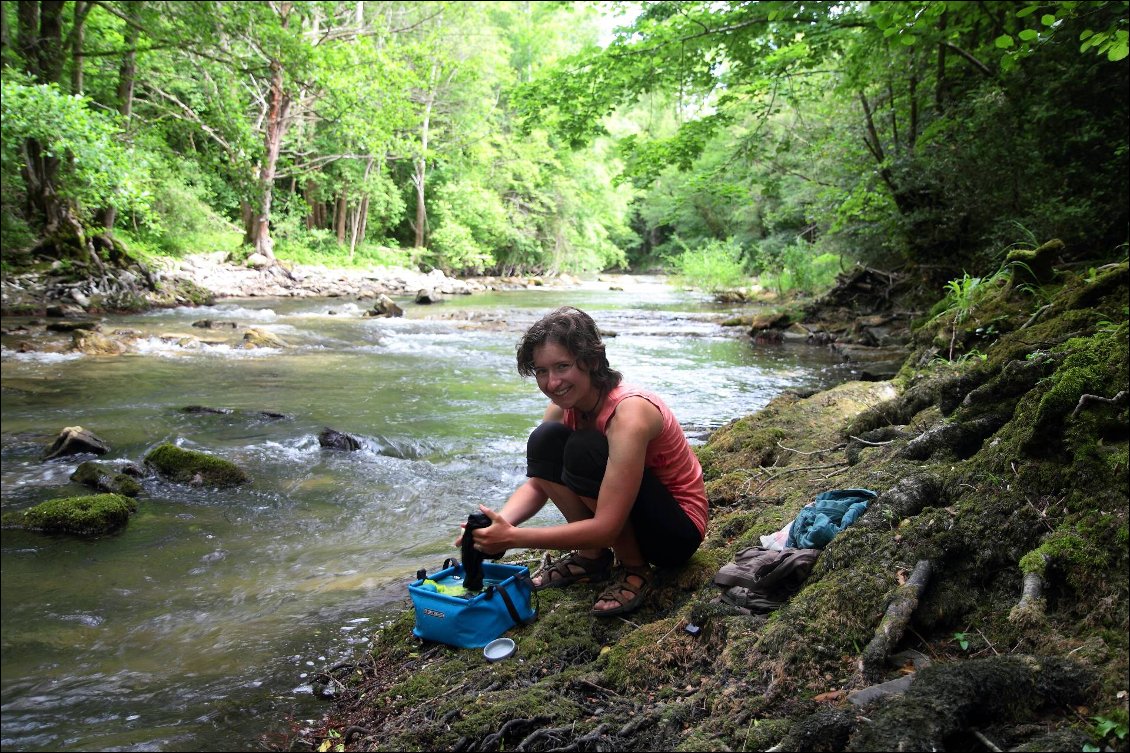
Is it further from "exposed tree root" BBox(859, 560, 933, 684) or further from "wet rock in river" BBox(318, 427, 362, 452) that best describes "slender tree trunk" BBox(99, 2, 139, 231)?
"exposed tree root" BBox(859, 560, 933, 684)

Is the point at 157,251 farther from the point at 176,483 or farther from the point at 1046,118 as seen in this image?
the point at 1046,118

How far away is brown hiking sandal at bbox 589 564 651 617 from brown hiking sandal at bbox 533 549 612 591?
0.15 meters

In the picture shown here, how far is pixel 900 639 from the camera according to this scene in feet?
6.69

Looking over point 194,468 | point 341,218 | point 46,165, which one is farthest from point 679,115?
point 341,218

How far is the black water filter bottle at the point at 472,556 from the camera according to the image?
2588mm

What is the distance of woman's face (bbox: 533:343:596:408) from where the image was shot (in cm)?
272

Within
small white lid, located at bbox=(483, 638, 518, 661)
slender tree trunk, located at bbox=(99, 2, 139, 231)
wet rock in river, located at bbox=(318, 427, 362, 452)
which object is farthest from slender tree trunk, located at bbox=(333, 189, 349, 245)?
small white lid, located at bbox=(483, 638, 518, 661)

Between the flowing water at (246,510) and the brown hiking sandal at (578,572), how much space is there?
879mm

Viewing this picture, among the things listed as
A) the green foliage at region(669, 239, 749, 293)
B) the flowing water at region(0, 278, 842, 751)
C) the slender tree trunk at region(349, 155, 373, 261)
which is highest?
the slender tree trunk at region(349, 155, 373, 261)

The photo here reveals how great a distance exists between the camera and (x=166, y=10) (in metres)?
11.8

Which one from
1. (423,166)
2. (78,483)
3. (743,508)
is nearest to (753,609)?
(743,508)

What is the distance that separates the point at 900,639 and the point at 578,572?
5.04 feet

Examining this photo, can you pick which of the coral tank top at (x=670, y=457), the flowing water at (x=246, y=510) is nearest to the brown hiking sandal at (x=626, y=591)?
the coral tank top at (x=670, y=457)

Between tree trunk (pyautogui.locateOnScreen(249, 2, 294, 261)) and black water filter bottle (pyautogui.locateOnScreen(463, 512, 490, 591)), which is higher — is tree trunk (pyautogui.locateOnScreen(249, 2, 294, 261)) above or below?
above
